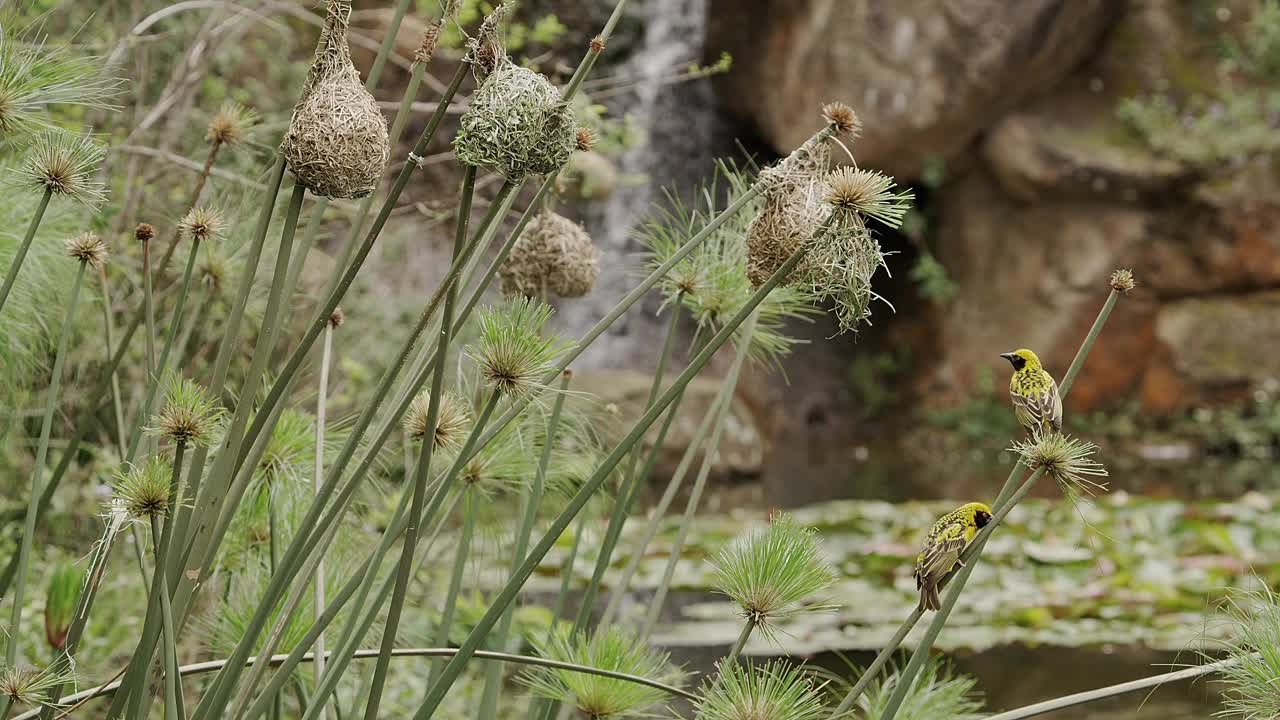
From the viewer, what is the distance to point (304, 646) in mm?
962

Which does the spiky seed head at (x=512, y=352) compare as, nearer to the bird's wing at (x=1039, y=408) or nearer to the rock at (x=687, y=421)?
the bird's wing at (x=1039, y=408)

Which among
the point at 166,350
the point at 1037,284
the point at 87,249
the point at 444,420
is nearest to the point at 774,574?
the point at 444,420

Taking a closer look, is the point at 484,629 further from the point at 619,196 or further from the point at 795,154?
the point at 619,196

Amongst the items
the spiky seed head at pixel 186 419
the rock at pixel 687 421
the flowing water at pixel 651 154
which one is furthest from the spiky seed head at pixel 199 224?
the flowing water at pixel 651 154


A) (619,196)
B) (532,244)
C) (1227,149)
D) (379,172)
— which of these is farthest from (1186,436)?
(379,172)

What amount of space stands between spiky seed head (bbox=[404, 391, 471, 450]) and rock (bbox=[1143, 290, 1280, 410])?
7.93 metres

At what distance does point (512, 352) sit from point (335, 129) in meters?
0.23

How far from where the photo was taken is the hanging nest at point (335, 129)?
950mm

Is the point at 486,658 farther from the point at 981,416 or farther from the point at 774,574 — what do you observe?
the point at 981,416

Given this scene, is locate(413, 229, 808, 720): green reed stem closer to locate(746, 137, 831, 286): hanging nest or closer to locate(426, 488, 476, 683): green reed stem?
locate(746, 137, 831, 286): hanging nest

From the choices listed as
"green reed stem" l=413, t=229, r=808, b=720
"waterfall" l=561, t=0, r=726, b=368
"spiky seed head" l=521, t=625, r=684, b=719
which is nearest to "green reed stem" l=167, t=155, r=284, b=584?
"green reed stem" l=413, t=229, r=808, b=720

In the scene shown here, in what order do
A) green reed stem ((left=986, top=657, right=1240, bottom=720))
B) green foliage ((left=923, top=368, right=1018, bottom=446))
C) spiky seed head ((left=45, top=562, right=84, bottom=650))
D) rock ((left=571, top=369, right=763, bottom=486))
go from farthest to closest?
green foliage ((left=923, top=368, right=1018, bottom=446)) < rock ((left=571, top=369, right=763, bottom=486)) < spiky seed head ((left=45, top=562, right=84, bottom=650)) < green reed stem ((left=986, top=657, right=1240, bottom=720))

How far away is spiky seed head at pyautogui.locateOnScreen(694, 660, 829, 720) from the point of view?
39.1 inches

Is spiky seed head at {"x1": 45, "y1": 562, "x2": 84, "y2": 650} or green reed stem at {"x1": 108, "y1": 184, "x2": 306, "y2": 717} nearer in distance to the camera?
green reed stem at {"x1": 108, "y1": 184, "x2": 306, "y2": 717}
